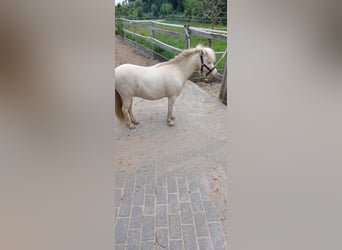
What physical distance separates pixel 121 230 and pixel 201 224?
1.05 feet

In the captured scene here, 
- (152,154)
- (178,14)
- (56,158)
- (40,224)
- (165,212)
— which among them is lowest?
(165,212)

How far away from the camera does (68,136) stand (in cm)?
48

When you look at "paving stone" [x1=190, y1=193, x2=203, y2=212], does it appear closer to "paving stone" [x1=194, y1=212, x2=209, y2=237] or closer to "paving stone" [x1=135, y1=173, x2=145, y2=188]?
"paving stone" [x1=194, y1=212, x2=209, y2=237]

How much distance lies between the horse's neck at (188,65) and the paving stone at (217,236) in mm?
847

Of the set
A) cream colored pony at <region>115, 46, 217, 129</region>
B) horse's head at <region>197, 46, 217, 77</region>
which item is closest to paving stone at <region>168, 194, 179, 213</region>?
cream colored pony at <region>115, 46, 217, 129</region>

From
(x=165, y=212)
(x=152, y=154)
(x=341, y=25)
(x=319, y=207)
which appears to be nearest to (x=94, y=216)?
(x=319, y=207)

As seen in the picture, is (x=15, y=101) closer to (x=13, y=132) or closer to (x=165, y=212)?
(x=13, y=132)

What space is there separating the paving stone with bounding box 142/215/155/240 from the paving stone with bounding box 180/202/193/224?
13 centimetres

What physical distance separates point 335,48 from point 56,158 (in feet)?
1.59

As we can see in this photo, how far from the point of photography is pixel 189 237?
1.12 metres

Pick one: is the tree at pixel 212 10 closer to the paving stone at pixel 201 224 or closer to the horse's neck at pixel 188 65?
the horse's neck at pixel 188 65

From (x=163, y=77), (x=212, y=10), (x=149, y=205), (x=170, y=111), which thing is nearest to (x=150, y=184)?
(x=149, y=205)

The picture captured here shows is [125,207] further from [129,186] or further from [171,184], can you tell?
[171,184]

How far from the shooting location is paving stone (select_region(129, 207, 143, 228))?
3.80ft
